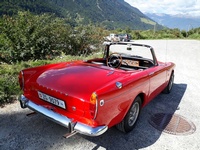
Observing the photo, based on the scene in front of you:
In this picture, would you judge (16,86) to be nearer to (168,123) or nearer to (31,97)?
(31,97)

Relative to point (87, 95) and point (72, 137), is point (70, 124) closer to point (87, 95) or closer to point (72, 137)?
point (87, 95)

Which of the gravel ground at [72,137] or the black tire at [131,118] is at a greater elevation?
the black tire at [131,118]

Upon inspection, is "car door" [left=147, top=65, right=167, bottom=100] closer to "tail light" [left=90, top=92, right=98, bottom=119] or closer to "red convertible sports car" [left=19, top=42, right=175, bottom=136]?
"red convertible sports car" [left=19, top=42, right=175, bottom=136]

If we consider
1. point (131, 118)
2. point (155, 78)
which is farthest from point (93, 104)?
point (155, 78)

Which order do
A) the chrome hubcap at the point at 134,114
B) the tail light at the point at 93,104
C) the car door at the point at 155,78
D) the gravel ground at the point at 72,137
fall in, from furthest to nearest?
the car door at the point at 155,78 → the chrome hubcap at the point at 134,114 → the gravel ground at the point at 72,137 → the tail light at the point at 93,104

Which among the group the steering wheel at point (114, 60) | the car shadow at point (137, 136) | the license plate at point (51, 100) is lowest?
the car shadow at point (137, 136)

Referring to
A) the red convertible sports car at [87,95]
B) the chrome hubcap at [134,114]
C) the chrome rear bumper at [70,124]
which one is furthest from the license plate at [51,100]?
the chrome hubcap at [134,114]

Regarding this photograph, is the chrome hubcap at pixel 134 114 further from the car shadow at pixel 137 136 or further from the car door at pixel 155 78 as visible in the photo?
the car door at pixel 155 78

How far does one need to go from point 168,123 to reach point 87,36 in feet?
24.5

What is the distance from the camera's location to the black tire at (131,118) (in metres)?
3.02

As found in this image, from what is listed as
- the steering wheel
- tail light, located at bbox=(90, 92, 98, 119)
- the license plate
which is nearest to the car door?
the steering wheel

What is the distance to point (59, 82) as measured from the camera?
2.77 metres

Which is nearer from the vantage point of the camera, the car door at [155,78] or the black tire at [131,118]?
the black tire at [131,118]

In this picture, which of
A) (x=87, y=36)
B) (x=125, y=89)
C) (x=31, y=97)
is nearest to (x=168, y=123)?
(x=125, y=89)
